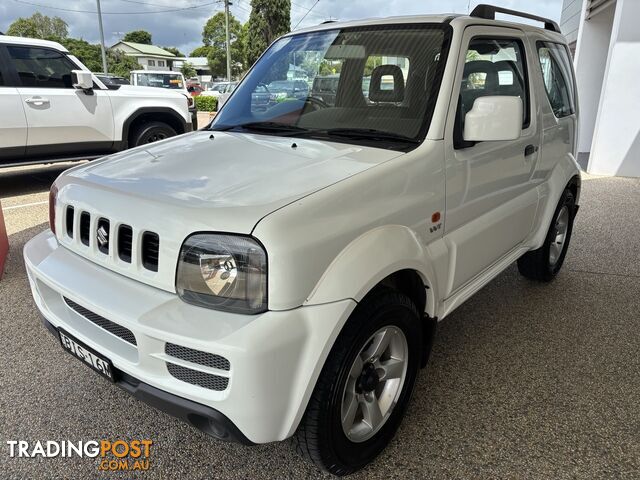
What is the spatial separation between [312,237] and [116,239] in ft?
2.60

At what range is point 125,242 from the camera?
6.27ft

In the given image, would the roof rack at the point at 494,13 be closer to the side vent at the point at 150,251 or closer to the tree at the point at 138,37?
the side vent at the point at 150,251

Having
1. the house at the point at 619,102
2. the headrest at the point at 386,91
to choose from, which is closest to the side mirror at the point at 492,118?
the headrest at the point at 386,91

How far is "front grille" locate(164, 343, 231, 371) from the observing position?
1575 mm

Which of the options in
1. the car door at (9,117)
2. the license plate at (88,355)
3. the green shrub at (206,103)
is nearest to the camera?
the license plate at (88,355)

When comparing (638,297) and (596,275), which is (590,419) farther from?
(596,275)

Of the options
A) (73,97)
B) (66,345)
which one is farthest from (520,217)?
(73,97)

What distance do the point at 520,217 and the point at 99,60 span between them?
55215 mm

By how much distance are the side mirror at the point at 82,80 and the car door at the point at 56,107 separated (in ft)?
0.24

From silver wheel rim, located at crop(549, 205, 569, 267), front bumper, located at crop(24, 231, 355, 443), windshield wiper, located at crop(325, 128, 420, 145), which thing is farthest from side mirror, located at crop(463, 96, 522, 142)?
silver wheel rim, located at crop(549, 205, 569, 267)

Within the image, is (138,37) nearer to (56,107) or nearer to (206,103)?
(206,103)

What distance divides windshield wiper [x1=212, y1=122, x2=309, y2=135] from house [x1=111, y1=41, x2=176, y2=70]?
7487cm

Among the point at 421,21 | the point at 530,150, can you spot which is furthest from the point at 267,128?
the point at 530,150

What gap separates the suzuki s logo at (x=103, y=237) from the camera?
6.46ft
